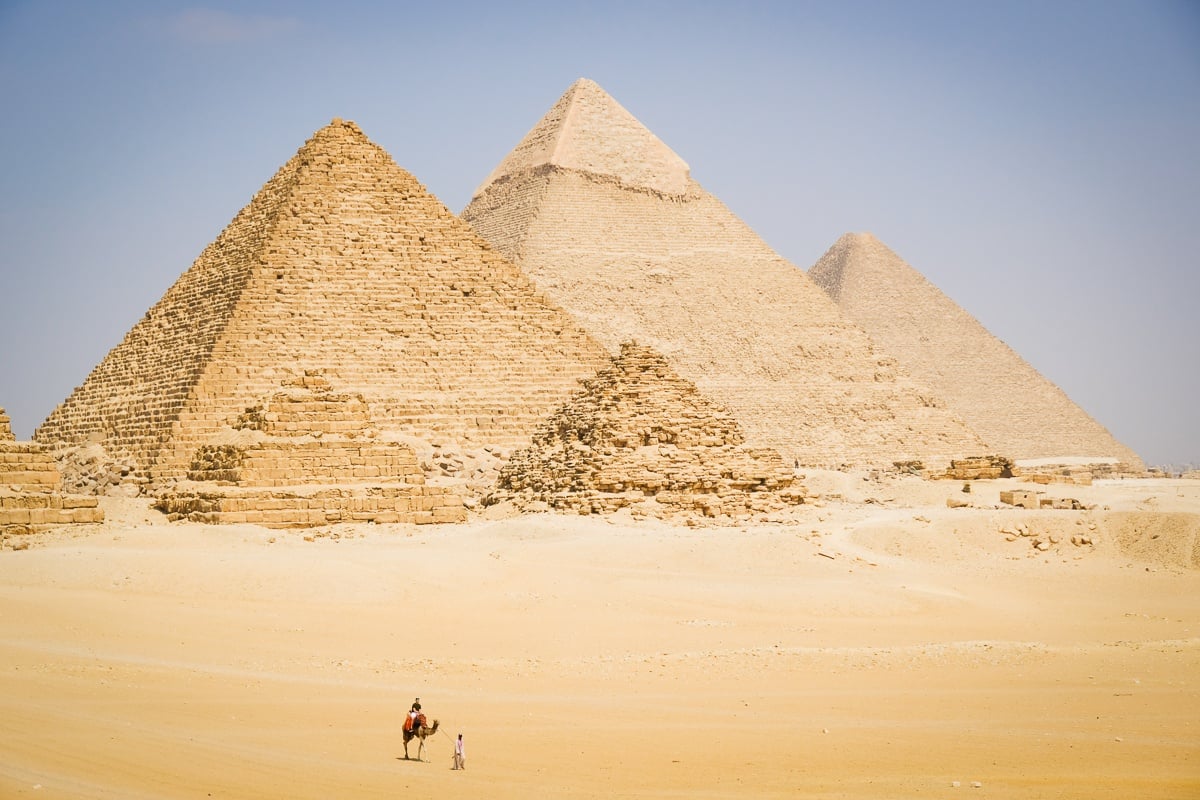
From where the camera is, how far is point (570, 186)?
197ft

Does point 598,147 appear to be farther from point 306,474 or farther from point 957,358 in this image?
point 306,474

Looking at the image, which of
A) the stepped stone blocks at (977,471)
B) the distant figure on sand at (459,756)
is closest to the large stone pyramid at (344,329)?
the stepped stone blocks at (977,471)

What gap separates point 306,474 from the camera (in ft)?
76.5

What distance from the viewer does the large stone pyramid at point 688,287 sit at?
57094mm

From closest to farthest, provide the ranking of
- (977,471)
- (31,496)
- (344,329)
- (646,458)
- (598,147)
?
(31,496)
(646,458)
(344,329)
(977,471)
(598,147)

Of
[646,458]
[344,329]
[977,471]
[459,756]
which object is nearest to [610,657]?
[459,756]

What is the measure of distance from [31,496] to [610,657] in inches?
360

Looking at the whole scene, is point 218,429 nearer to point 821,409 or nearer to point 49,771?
point 49,771

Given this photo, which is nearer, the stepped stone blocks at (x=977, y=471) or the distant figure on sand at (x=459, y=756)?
the distant figure on sand at (x=459, y=756)

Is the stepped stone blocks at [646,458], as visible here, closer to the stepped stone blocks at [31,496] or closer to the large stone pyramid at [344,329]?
the stepped stone blocks at [31,496]

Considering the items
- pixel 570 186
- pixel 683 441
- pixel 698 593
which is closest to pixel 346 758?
pixel 698 593

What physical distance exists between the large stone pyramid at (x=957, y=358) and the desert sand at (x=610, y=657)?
48.7 m

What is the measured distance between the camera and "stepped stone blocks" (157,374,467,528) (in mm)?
22406

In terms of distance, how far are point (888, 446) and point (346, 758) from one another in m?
46.5
